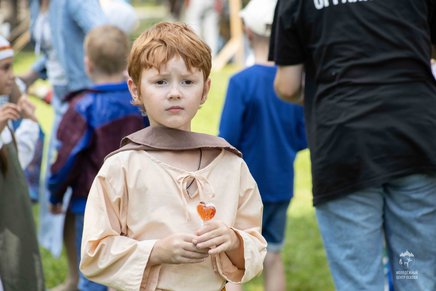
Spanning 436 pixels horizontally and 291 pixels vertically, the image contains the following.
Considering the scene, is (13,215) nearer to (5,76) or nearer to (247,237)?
(5,76)

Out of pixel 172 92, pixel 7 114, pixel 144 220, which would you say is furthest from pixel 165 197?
pixel 7 114

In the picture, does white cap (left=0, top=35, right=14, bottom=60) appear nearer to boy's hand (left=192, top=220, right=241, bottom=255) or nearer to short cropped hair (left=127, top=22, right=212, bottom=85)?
short cropped hair (left=127, top=22, right=212, bottom=85)

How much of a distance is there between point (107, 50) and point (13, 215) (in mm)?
1311

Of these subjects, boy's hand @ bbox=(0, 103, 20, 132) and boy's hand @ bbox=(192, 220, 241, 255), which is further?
boy's hand @ bbox=(0, 103, 20, 132)

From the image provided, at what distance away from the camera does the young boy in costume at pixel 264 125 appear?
493 cm

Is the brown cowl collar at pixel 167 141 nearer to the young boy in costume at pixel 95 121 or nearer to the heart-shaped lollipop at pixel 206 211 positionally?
the heart-shaped lollipop at pixel 206 211

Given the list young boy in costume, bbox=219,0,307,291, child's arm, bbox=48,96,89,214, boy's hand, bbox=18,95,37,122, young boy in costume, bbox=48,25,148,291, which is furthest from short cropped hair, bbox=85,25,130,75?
boy's hand, bbox=18,95,37,122

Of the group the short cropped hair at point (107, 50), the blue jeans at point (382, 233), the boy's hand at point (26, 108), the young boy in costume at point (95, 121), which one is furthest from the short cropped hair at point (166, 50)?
the short cropped hair at point (107, 50)

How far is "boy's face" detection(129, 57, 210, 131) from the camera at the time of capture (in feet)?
9.07

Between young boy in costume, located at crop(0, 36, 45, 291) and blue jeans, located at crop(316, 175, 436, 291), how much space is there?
128cm

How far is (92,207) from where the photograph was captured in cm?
277

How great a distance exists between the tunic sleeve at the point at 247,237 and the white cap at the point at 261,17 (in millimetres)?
2200

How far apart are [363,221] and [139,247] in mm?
1214

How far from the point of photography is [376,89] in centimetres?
354
